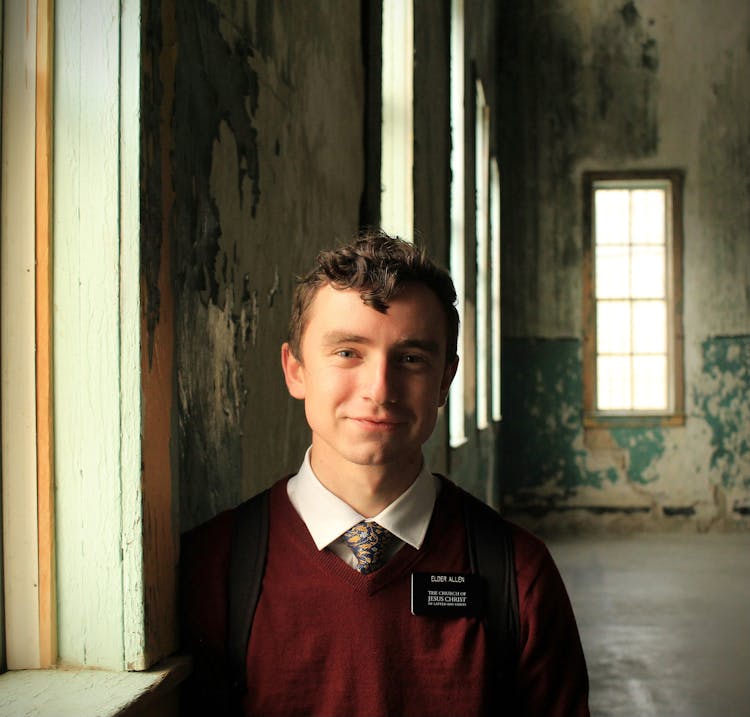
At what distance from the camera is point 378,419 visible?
1.21m

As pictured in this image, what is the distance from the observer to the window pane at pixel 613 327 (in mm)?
8984

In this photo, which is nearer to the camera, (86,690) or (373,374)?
(86,690)

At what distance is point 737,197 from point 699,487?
3006mm

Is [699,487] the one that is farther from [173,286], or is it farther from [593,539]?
[173,286]

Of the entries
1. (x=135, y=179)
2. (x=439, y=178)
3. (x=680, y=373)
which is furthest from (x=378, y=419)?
(x=680, y=373)

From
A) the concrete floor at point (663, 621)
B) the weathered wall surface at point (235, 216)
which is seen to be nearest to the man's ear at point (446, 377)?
the weathered wall surface at point (235, 216)

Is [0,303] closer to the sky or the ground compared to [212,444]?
closer to the sky

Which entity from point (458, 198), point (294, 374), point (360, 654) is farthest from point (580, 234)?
point (360, 654)

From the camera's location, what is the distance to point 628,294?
8.97 metres

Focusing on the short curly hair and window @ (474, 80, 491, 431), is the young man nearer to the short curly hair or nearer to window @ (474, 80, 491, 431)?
the short curly hair

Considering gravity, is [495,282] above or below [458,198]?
below

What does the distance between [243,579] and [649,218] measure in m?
8.50

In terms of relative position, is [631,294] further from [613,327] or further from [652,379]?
[652,379]

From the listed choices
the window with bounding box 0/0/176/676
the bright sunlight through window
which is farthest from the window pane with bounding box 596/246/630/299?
the window with bounding box 0/0/176/676
